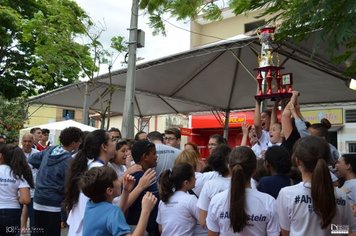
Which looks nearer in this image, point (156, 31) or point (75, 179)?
point (75, 179)

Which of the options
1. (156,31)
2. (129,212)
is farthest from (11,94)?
(129,212)

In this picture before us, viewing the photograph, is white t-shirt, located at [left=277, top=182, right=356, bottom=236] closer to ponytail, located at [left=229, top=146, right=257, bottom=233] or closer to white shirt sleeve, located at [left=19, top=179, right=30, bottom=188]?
ponytail, located at [left=229, top=146, right=257, bottom=233]

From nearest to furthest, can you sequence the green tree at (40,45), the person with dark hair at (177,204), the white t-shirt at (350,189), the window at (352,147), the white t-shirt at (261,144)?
the person with dark hair at (177,204)
the white t-shirt at (350,189)
the white t-shirt at (261,144)
the green tree at (40,45)
the window at (352,147)

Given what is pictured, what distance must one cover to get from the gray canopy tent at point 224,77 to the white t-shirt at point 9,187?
4.83 m

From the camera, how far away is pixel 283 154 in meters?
3.22

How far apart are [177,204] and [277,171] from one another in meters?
0.93

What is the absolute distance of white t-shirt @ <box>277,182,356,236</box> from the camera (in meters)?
2.42

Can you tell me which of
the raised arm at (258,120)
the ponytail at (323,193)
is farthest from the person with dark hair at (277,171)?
the raised arm at (258,120)

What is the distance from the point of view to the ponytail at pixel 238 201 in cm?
250

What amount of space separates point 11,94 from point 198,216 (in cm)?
1541

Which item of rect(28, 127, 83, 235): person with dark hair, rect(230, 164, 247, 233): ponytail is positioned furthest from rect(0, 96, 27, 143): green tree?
rect(230, 164, 247, 233): ponytail

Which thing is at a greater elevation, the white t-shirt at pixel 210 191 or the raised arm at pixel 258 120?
the raised arm at pixel 258 120

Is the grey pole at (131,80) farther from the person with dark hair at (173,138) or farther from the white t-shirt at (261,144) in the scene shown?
the white t-shirt at (261,144)

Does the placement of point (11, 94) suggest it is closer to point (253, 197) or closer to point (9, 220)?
point (9, 220)
